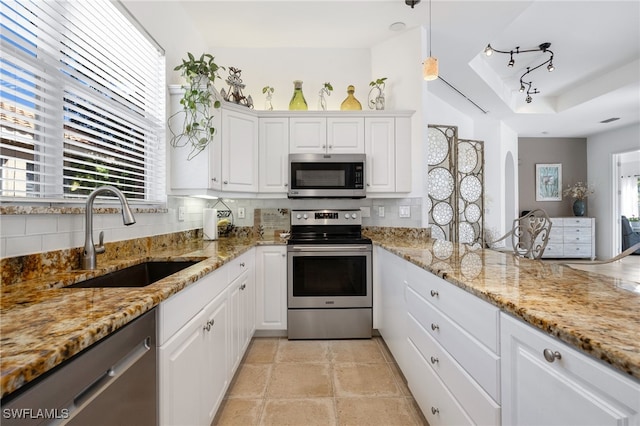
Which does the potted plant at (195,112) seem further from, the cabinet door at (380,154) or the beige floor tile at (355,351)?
the beige floor tile at (355,351)

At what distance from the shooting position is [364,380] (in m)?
1.97

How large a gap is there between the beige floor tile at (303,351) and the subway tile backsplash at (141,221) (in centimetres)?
128

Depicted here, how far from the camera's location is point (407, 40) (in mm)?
2826

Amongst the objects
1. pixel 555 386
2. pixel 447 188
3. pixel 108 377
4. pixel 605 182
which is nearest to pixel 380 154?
pixel 447 188

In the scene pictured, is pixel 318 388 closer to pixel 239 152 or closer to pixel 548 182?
pixel 239 152

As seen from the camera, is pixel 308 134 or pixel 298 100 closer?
pixel 308 134

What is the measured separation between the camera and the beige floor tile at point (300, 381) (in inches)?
71.9

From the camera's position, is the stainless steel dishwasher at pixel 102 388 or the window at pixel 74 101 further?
the window at pixel 74 101

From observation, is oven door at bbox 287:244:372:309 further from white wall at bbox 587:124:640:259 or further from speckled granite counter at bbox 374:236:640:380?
white wall at bbox 587:124:640:259

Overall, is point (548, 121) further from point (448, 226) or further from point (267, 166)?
point (267, 166)

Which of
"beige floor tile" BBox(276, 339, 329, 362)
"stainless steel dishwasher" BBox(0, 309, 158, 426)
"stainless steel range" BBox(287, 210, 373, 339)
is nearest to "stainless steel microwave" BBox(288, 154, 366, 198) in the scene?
"stainless steel range" BBox(287, 210, 373, 339)

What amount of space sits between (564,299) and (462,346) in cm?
41

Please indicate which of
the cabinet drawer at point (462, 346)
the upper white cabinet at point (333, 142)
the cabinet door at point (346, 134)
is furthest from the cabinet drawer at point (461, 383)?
the cabinet door at point (346, 134)

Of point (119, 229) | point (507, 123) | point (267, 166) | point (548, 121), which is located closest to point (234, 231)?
point (267, 166)
